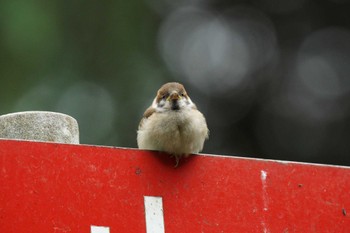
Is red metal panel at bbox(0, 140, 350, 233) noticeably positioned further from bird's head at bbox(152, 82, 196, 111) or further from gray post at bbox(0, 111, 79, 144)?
bird's head at bbox(152, 82, 196, 111)

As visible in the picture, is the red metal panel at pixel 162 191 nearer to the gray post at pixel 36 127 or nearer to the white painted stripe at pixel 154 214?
the white painted stripe at pixel 154 214

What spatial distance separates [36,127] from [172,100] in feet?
2.88

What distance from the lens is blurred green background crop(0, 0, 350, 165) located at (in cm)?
714

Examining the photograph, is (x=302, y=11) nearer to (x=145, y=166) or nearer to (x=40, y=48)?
(x=40, y=48)

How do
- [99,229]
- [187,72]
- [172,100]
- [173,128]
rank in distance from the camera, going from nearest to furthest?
[99,229] < [173,128] < [172,100] < [187,72]

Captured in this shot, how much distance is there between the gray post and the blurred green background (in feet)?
13.1

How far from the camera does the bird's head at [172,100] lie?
3203mm

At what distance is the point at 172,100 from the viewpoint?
3250 mm

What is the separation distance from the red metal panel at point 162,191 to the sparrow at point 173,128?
0.21 meters

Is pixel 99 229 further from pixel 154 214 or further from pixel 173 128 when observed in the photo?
pixel 173 128

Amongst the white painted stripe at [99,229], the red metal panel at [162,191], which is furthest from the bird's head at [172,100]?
the white painted stripe at [99,229]

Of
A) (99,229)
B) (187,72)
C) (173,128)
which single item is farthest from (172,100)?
(187,72)

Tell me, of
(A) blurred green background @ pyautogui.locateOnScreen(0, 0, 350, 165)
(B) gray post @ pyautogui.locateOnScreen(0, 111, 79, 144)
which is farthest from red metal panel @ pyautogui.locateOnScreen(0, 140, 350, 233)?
(A) blurred green background @ pyautogui.locateOnScreen(0, 0, 350, 165)

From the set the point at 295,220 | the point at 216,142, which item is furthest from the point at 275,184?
the point at 216,142
